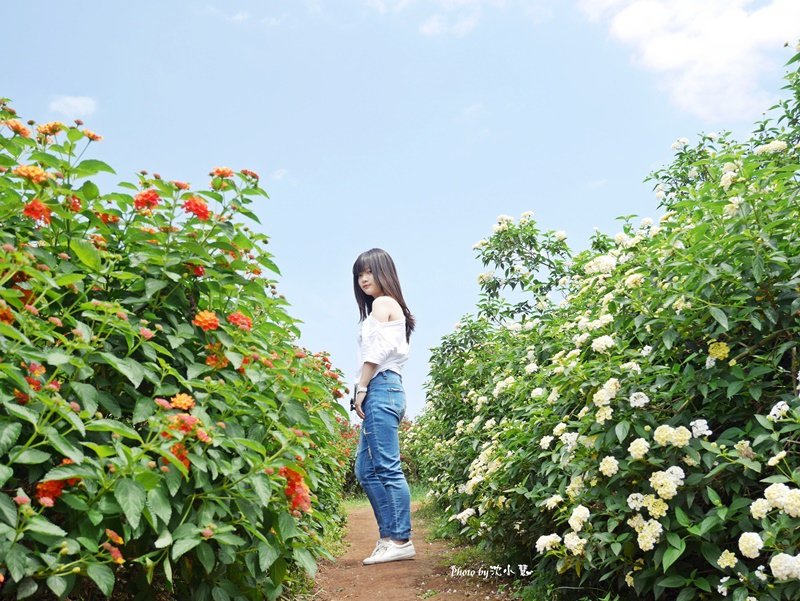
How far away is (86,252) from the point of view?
7.06ft

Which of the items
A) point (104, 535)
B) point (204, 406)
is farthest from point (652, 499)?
point (104, 535)

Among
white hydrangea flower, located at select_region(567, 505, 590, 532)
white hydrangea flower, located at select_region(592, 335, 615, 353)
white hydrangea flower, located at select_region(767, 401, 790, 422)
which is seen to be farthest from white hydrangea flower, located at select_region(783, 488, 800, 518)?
white hydrangea flower, located at select_region(592, 335, 615, 353)

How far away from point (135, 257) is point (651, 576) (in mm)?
2291

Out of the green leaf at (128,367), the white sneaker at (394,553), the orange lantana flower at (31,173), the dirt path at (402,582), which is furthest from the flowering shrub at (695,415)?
the orange lantana flower at (31,173)

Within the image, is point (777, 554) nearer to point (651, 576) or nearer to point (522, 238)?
point (651, 576)

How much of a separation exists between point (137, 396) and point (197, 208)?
654 mm

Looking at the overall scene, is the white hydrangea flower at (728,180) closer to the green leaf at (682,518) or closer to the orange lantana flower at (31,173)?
the green leaf at (682,518)

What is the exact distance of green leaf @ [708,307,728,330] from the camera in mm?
2490

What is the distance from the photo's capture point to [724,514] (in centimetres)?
238

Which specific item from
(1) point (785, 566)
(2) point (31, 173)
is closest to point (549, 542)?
(1) point (785, 566)

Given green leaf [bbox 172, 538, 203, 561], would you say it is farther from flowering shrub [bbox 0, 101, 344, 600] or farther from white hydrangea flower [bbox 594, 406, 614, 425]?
white hydrangea flower [bbox 594, 406, 614, 425]

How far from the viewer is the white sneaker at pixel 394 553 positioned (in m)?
4.55

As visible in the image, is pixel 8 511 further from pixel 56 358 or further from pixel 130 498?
pixel 56 358

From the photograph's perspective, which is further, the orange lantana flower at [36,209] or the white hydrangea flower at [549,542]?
the white hydrangea flower at [549,542]
